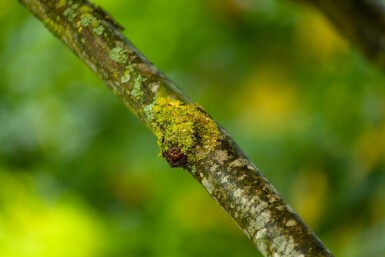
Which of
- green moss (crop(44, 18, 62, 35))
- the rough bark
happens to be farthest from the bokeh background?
green moss (crop(44, 18, 62, 35))

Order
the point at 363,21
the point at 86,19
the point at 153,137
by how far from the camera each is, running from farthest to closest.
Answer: the point at 153,137
the point at 363,21
the point at 86,19

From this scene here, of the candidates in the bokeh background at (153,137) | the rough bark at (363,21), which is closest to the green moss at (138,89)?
Result: the rough bark at (363,21)

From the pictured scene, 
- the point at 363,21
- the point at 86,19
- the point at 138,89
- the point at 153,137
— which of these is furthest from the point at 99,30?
the point at 153,137

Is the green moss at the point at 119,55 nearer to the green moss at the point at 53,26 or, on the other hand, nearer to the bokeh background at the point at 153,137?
the green moss at the point at 53,26

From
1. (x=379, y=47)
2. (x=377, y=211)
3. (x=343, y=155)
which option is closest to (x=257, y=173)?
(x=379, y=47)

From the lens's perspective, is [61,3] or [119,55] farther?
[61,3]

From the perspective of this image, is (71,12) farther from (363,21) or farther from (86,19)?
(363,21)

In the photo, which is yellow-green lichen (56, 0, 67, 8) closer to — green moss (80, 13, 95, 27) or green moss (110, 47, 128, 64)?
green moss (80, 13, 95, 27)
